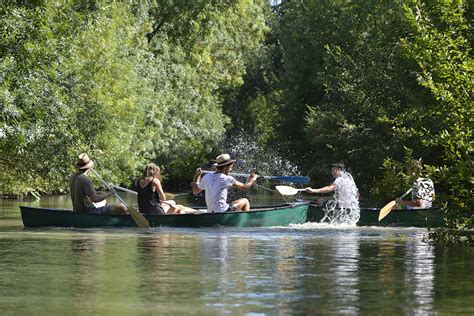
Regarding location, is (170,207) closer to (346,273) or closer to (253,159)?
(346,273)

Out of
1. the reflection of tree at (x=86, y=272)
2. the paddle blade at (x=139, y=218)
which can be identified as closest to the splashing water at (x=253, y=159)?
the paddle blade at (x=139, y=218)

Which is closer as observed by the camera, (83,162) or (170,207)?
(83,162)

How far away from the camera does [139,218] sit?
75.3ft

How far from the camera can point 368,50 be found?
50.0 m

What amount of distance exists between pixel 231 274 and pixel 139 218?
9090 mm

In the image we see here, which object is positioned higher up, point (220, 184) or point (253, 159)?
point (253, 159)

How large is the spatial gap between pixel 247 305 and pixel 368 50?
3945 cm

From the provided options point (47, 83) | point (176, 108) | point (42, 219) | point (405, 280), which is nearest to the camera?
point (405, 280)

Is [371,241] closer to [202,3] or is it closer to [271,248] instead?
[271,248]

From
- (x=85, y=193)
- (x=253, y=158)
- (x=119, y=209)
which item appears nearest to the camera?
(x=85, y=193)

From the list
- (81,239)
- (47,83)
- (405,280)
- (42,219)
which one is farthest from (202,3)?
(405,280)

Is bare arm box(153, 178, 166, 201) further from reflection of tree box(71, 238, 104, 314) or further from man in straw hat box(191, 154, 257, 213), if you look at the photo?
reflection of tree box(71, 238, 104, 314)

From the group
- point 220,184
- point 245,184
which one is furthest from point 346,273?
point 220,184

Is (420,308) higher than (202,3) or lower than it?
lower
